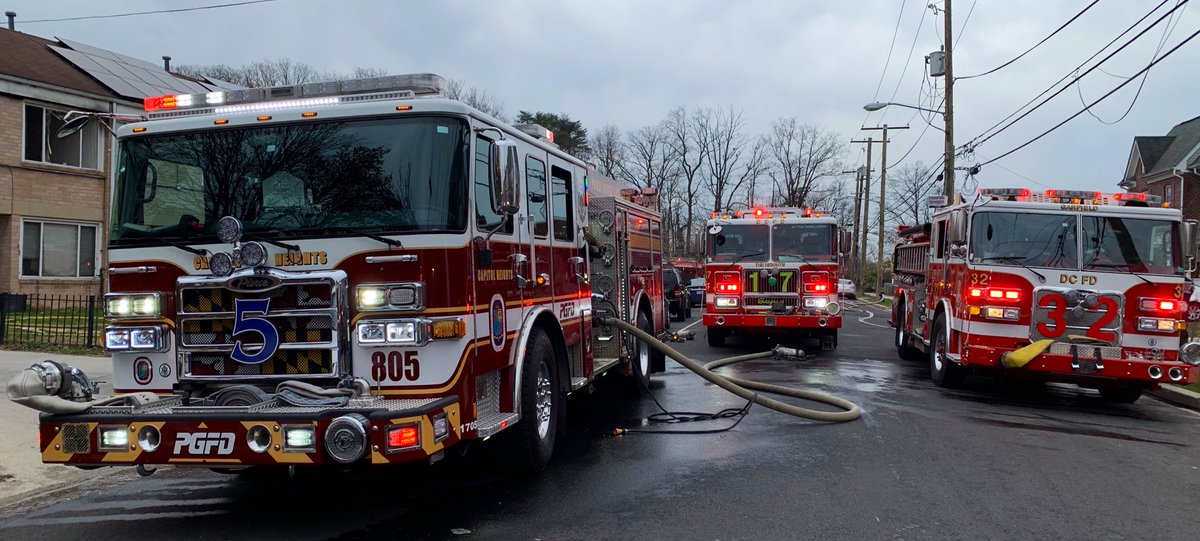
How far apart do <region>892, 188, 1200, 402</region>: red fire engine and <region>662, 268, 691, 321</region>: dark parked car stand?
42.3 ft

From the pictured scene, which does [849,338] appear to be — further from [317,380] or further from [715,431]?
[317,380]

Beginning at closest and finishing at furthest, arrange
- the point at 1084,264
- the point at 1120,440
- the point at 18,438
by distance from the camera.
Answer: the point at 18,438
the point at 1120,440
the point at 1084,264

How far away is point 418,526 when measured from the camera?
521 centimetres

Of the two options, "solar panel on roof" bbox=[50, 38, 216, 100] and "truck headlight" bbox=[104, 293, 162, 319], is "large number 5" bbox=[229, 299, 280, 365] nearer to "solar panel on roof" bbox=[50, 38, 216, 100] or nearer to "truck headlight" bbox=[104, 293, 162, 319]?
"truck headlight" bbox=[104, 293, 162, 319]

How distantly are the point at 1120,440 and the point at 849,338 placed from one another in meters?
11.6

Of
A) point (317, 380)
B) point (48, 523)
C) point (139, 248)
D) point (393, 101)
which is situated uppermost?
point (393, 101)

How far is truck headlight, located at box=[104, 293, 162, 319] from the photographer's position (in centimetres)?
523

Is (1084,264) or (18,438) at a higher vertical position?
(1084,264)

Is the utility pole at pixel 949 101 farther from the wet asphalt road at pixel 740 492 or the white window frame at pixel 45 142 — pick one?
the white window frame at pixel 45 142

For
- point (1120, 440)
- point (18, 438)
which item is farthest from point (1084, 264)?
point (18, 438)

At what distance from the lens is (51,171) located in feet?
65.1

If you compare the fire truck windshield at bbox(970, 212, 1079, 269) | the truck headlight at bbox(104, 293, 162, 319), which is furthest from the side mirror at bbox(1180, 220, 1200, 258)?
the truck headlight at bbox(104, 293, 162, 319)

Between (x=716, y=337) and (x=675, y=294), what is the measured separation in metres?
7.87

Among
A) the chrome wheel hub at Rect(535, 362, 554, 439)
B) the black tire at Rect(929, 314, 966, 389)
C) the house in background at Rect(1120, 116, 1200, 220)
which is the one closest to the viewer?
the chrome wheel hub at Rect(535, 362, 554, 439)
